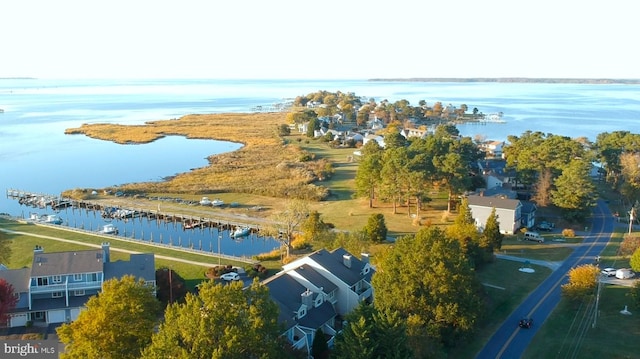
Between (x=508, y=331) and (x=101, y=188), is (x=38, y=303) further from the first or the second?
(x=101, y=188)

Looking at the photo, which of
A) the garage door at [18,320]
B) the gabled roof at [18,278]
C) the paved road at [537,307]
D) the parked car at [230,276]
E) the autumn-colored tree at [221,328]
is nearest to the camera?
the autumn-colored tree at [221,328]

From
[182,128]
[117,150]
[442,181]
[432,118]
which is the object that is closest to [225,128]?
[182,128]

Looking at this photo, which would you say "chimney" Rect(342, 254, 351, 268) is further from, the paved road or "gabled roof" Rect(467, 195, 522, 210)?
"gabled roof" Rect(467, 195, 522, 210)

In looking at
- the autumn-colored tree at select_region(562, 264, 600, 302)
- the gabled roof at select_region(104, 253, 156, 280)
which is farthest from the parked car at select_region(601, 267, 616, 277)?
the gabled roof at select_region(104, 253, 156, 280)

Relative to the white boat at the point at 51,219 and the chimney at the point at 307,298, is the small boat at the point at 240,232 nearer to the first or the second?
the white boat at the point at 51,219

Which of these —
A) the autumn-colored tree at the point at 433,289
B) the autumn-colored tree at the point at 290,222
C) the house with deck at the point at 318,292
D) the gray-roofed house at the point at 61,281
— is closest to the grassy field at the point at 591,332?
the autumn-colored tree at the point at 433,289

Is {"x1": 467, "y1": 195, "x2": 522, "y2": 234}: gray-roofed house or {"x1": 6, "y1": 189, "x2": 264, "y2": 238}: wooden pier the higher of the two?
{"x1": 467, "y1": 195, "x2": 522, "y2": 234}: gray-roofed house
